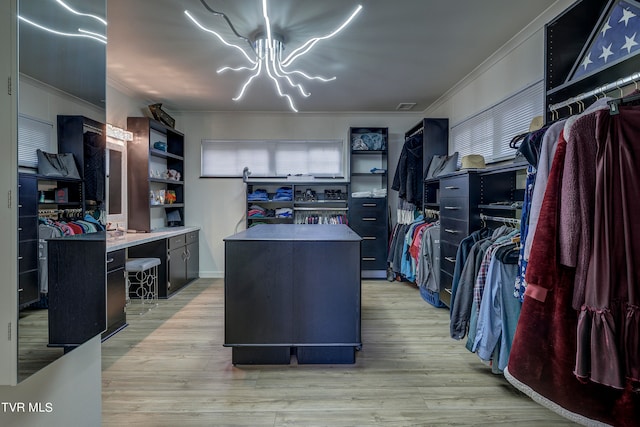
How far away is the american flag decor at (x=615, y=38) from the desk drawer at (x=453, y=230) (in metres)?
1.38

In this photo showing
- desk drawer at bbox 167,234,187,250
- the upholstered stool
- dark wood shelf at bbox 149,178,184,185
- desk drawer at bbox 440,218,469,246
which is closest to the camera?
desk drawer at bbox 440,218,469,246

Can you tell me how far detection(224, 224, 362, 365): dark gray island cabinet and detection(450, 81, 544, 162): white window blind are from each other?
1964mm

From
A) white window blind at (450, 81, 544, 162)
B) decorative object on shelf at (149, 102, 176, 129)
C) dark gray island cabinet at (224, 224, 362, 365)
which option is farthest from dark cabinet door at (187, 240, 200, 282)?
white window blind at (450, 81, 544, 162)

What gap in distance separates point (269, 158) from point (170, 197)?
1647 mm

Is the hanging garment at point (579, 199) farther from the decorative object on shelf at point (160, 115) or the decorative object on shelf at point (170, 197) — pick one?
the decorative object on shelf at point (170, 197)

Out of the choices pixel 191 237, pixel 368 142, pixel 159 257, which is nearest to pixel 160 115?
pixel 191 237

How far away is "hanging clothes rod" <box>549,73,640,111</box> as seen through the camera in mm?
1263

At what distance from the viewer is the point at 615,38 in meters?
1.58

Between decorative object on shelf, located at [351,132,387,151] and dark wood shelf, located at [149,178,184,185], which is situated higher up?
decorative object on shelf, located at [351,132,387,151]

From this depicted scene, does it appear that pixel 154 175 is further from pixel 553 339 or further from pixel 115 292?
pixel 553 339

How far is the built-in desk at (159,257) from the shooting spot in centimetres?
281

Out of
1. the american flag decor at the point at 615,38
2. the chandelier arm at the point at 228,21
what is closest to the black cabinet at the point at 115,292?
the chandelier arm at the point at 228,21

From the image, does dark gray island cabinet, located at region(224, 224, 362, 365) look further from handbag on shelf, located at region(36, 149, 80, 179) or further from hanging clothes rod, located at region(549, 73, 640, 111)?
hanging clothes rod, located at region(549, 73, 640, 111)

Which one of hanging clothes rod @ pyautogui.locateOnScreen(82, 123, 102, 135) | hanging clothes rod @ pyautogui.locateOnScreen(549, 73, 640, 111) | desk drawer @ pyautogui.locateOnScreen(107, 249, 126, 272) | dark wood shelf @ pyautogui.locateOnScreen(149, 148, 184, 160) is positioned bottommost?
desk drawer @ pyautogui.locateOnScreen(107, 249, 126, 272)
